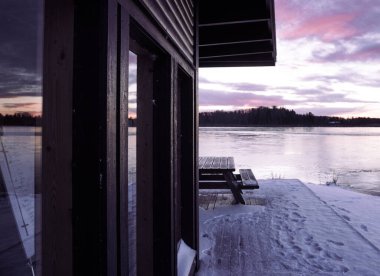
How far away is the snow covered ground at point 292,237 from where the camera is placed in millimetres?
4273

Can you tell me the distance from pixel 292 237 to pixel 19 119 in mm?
4482

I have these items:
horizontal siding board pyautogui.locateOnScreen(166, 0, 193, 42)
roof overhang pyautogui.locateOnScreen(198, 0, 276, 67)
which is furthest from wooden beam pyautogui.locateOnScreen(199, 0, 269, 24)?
horizontal siding board pyautogui.locateOnScreen(166, 0, 193, 42)

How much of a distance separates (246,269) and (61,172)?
132 inches

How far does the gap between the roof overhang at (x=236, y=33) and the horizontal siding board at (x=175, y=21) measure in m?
0.76

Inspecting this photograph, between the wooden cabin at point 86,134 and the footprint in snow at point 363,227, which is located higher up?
the wooden cabin at point 86,134

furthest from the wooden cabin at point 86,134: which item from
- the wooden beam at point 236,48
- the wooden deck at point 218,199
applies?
the wooden deck at point 218,199

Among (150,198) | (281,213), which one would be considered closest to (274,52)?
(281,213)

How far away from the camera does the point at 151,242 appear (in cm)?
298

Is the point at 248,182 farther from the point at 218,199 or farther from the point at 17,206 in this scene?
the point at 17,206

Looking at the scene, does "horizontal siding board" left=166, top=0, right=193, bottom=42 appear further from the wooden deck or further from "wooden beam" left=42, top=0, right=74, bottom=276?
the wooden deck

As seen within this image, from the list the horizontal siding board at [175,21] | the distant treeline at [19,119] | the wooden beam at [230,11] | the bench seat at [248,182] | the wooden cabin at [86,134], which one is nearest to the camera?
the wooden cabin at [86,134]

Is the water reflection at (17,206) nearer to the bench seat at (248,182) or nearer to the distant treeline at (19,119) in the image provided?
the distant treeline at (19,119)

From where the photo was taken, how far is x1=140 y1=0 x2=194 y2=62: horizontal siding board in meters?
2.39

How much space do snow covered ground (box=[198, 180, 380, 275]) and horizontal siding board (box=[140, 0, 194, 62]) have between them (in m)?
2.80
